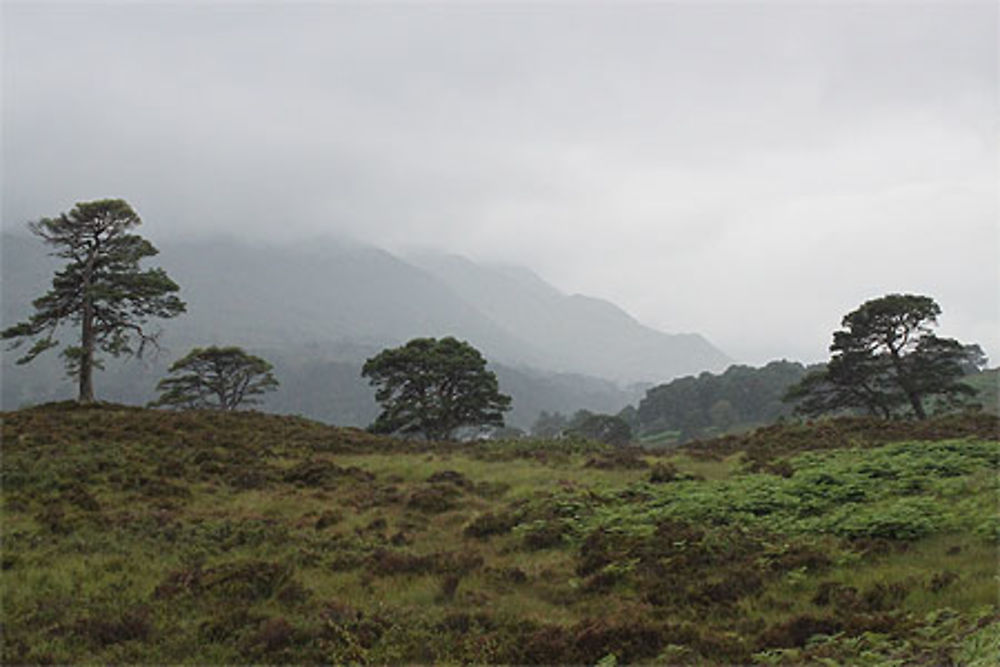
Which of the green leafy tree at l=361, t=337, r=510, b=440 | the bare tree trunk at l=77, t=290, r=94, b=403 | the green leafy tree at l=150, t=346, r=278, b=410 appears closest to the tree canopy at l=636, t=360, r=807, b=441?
the green leafy tree at l=361, t=337, r=510, b=440

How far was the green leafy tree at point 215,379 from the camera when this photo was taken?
5081 cm

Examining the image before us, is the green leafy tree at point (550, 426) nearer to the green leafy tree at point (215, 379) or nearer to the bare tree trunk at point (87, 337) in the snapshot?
the green leafy tree at point (215, 379)

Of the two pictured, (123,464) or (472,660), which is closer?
(472,660)

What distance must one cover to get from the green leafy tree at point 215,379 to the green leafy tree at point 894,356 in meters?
46.0

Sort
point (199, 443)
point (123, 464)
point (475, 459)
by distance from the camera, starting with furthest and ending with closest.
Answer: point (475, 459)
point (199, 443)
point (123, 464)

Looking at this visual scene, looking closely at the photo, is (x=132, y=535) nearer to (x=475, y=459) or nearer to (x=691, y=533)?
(x=691, y=533)

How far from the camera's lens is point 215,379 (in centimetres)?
5253

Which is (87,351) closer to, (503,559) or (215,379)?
(215,379)

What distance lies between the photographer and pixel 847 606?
25.6ft

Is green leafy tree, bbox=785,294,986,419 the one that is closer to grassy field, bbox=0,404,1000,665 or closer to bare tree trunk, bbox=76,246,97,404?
grassy field, bbox=0,404,1000,665

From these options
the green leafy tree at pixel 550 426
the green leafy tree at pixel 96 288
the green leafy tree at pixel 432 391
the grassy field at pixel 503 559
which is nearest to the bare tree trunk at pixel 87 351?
the green leafy tree at pixel 96 288

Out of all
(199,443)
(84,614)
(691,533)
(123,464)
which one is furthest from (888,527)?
(199,443)

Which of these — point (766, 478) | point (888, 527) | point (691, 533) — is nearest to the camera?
point (888, 527)

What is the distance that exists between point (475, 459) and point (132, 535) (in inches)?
552
